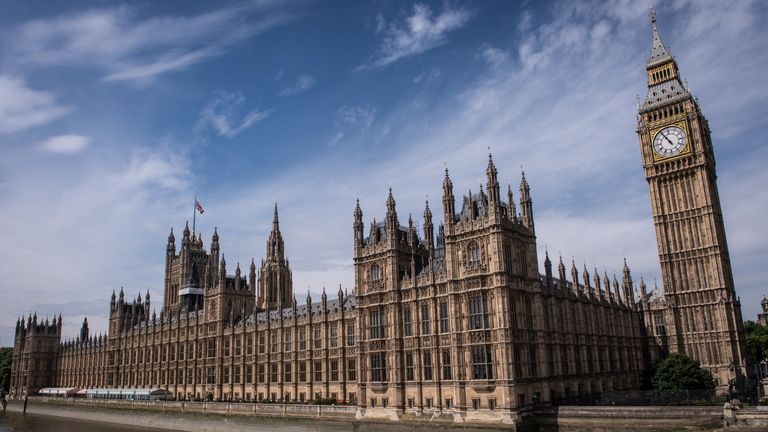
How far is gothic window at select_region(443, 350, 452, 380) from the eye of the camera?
5731 cm

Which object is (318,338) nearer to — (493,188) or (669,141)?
(493,188)

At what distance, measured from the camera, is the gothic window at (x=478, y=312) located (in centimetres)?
5547

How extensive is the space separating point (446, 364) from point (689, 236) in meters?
55.4

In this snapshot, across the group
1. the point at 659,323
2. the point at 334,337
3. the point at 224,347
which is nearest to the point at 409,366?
the point at 334,337

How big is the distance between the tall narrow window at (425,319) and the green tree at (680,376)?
34.3m

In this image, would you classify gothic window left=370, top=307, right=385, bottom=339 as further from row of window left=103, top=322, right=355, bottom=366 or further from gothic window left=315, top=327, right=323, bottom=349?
gothic window left=315, top=327, right=323, bottom=349

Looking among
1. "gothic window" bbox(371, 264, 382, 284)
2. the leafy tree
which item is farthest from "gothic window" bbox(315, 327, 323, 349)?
the leafy tree

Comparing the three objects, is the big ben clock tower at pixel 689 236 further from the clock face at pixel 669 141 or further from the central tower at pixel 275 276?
the central tower at pixel 275 276

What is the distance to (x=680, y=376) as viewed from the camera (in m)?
72.6

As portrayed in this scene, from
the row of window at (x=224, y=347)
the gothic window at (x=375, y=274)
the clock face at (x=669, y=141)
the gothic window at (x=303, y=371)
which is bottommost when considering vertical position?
the gothic window at (x=303, y=371)

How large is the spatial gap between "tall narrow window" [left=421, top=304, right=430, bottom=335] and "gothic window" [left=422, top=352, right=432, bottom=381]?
2.23 m

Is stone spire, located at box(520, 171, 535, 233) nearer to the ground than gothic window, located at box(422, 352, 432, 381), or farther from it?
farther from it

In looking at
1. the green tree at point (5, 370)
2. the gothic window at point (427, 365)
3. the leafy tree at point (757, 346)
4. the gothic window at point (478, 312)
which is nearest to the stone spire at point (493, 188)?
the gothic window at point (478, 312)

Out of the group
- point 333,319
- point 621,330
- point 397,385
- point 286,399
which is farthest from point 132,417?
point 621,330
